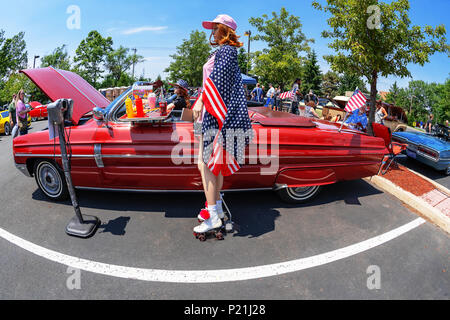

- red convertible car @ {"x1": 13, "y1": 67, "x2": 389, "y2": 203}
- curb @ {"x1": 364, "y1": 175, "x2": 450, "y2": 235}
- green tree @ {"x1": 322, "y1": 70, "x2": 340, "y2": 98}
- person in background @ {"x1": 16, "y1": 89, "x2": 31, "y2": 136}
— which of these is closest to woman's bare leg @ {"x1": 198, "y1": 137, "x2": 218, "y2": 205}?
red convertible car @ {"x1": 13, "y1": 67, "x2": 389, "y2": 203}

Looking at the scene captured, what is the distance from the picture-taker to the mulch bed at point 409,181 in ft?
14.2

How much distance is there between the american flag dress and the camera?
248 centimetres

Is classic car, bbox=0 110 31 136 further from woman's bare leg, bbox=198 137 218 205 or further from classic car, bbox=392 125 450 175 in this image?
classic car, bbox=392 125 450 175

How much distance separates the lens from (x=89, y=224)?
2984 mm

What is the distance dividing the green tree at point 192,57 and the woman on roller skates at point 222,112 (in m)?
41.5

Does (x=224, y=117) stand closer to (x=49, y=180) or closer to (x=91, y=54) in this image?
(x=49, y=180)

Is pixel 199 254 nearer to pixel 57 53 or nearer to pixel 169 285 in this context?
pixel 169 285

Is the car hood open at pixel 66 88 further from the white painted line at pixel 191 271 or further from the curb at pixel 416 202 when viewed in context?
the curb at pixel 416 202

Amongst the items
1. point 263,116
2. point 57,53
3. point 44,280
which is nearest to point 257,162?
point 263,116

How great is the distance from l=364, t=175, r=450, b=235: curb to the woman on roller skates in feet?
9.16

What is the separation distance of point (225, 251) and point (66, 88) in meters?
3.10

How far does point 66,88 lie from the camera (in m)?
3.64

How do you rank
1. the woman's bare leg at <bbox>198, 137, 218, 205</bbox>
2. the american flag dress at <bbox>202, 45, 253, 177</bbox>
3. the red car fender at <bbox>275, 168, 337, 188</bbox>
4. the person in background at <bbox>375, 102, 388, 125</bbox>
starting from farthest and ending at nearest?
the person in background at <bbox>375, 102, 388, 125</bbox>, the red car fender at <bbox>275, 168, 337, 188</bbox>, the woman's bare leg at <bbox>198, 137, 218, 205</bbox>, the american flag dress at <bbox>202, 45, 253, 177</bbox>

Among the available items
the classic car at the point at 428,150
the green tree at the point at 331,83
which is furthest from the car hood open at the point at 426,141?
the green tree at the point at 331,83
